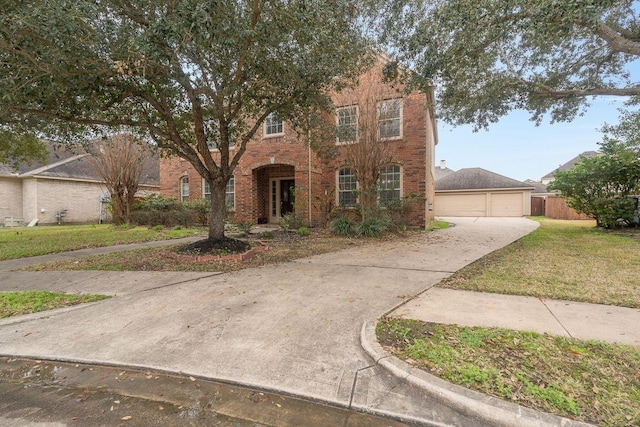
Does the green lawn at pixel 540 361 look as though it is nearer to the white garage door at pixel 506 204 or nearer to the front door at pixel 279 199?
the front door at pixel 279 199

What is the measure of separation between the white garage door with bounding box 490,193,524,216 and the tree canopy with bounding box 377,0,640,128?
1651 centimetres

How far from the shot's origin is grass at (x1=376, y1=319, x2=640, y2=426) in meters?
2.06

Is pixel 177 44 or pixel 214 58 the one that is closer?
pixel 177 44

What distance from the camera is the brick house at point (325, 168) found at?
431 inches

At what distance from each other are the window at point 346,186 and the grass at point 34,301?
9983 mm

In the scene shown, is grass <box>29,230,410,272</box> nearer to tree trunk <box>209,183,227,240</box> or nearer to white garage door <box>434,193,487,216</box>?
tree trunk <box>209,183,227,240</box>

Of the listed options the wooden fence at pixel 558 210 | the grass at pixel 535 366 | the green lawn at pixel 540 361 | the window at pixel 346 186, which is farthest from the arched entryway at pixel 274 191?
the wooden fence at pixel 558 210

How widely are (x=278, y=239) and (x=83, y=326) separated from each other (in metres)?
6.89

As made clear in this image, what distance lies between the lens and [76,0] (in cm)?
400

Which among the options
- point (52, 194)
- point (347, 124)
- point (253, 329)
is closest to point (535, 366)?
point (253, 329)

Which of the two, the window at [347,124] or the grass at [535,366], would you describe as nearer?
the grass at [535,366]

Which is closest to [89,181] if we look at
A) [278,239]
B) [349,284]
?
[278,239]

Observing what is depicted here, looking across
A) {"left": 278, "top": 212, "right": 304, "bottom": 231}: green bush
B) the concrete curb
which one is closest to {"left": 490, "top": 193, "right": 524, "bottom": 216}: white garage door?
{"left": 278, "top": 212, "right": 304, "bottom": 231}: green bush

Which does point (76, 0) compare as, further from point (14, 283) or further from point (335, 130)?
point (335, 130)
